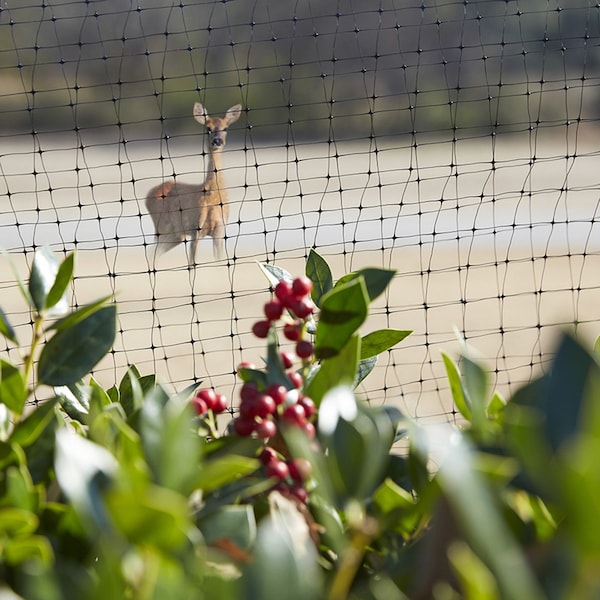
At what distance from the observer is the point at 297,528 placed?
500 mm

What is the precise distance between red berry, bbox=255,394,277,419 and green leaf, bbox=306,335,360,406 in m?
0.05

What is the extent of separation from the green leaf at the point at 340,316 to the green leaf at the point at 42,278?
0.64 feet

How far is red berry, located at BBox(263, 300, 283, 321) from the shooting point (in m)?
0.71

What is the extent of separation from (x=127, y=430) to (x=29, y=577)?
0.44ft

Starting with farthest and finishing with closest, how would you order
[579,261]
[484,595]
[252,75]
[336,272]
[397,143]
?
1. [252,75]
2. [397,143]
3. [579,261]
4. [336,272]
5. [484,595]

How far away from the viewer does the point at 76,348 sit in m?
0.68

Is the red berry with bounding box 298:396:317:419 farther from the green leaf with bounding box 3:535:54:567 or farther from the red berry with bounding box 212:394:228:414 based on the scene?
the green leaf with bounding box 3:535:54:567

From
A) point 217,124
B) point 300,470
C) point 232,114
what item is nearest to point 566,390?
point 300,470

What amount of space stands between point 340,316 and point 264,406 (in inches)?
3.3

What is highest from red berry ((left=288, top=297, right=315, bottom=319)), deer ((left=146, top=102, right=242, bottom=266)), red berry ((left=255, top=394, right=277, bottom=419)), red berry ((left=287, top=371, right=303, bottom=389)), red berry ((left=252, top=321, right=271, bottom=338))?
red berry ((left=288, top=297, right=315, bottom=319))

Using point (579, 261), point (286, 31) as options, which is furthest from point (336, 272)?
point (286, 31)

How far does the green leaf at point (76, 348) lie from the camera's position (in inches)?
26.7

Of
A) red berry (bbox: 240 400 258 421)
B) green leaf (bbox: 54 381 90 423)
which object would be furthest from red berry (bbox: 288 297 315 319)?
green leaf (bbox: 54 381 90 423)

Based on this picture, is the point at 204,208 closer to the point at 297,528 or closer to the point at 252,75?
the point at 297,528
